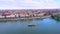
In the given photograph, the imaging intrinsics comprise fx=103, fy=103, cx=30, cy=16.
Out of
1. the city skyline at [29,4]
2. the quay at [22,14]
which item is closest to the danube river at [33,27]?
the quay at [22,14]

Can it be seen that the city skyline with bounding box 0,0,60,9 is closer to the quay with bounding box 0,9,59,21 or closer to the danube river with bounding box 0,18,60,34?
the quay with bounding box 0,9,59,21

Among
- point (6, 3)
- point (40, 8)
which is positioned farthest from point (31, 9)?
point (6, 3)

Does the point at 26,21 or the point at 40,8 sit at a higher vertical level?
the point at 40,8

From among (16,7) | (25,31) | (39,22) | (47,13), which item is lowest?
(25,31)

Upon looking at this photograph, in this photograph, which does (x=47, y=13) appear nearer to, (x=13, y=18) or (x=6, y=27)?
(x=13, y=18)

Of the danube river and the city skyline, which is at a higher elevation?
the city skyline

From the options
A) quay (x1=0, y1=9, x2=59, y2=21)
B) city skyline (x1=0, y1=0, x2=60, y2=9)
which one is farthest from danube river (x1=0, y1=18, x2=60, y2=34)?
city skyline (x1=0, y1=0, x2=60, y2=9)

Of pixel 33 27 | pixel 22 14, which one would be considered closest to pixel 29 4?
pixel 22 14
